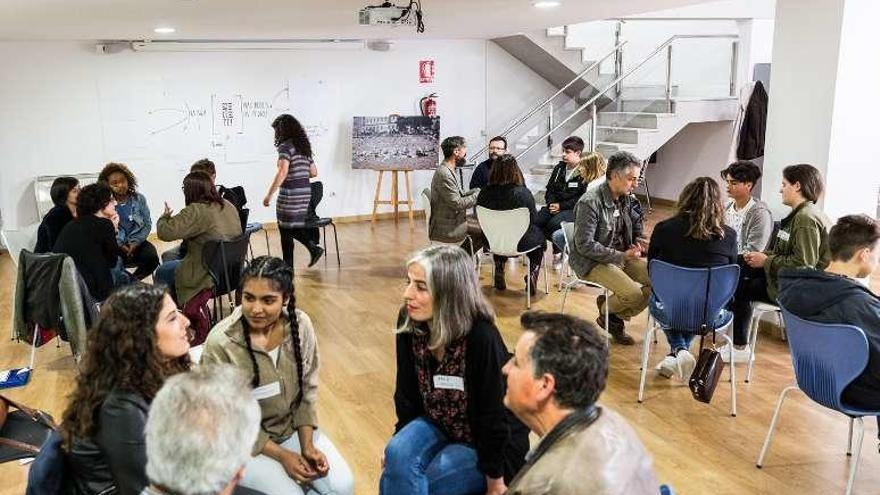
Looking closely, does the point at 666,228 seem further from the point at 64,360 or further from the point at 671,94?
the point at 671,94

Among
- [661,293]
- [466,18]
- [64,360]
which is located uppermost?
[466,18]

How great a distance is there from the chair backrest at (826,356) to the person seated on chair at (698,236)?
3.09ft

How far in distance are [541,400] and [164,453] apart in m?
0.84

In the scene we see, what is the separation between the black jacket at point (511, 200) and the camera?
233 inches

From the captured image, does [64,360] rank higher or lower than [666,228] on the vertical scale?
lower

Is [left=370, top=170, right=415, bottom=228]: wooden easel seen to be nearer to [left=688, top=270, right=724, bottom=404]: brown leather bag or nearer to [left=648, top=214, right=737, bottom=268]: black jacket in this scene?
[left=648, top=214, right=737, bottom=268]: black jacket

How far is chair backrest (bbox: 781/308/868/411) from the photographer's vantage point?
2910mm

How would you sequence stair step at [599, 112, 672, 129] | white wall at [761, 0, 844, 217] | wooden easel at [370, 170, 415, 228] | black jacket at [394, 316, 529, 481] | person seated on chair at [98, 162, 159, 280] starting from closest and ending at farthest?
black jacket at [394, 316, 529, 481], white wall at [761, 0, 844, 217], person seated on chair at [98, 162, 159, 280], stair step at [599, 112, 672, 129], wooden easel at [370, 170, 415, 228]

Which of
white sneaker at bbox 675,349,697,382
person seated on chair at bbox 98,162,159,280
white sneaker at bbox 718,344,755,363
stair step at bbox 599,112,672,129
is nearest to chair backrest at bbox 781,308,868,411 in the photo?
white sneaker at bbox 675,349,697,382

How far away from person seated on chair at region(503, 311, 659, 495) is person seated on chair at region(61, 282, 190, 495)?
983 millimetres

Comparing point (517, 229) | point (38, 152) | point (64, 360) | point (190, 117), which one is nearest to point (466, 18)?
point (517, 229)

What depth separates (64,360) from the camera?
504 centimetres

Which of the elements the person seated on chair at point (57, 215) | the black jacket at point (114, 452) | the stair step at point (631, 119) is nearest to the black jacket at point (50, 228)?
the person seated on chair at point (57, 215)

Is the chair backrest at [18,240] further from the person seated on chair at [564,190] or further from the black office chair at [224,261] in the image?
the person seated on chair at [564,190]
